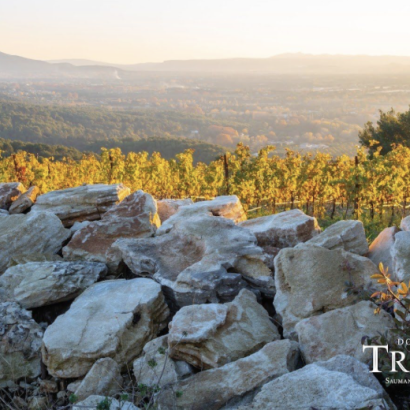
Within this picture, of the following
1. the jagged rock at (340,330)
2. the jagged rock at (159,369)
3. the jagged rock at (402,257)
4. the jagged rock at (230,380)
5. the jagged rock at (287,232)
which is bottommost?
the jagged rock at (159,369)

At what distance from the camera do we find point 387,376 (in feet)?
11.8

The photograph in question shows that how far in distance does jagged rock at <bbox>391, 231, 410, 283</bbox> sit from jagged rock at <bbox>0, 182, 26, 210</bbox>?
7.66m

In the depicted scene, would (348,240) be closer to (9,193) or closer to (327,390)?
(327,390)

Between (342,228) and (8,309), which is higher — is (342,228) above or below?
above

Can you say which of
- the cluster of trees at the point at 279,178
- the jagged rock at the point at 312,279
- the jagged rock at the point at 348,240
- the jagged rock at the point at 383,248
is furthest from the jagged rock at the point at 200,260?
the cluster of trees at the point at 279,178

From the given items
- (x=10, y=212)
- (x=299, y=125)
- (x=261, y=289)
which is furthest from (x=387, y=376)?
(x=299, y=125)

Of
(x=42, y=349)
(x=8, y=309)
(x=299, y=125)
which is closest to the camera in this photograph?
(x=42, y=349)

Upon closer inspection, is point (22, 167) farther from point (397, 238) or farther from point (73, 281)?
point (397, 238)

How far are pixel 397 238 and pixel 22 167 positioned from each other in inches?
646

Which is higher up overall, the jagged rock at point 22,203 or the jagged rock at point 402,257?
Result: the jagged rock at point 402,257

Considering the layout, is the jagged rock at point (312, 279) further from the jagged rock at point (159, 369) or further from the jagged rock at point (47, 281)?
the jagged rock at point (47, 281)

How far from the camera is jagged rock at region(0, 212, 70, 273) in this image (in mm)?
7238

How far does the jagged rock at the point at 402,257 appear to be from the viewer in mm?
4699

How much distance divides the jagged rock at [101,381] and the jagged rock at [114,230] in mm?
2348
